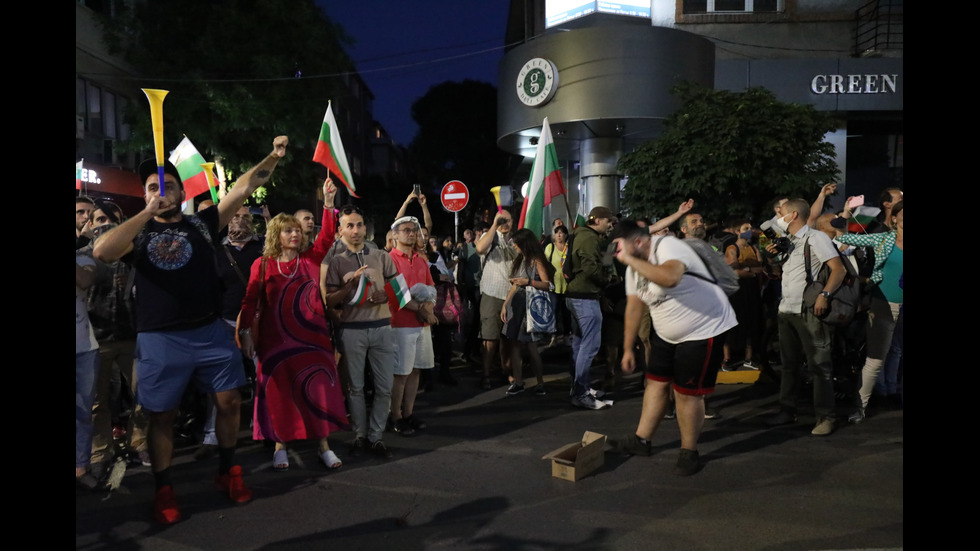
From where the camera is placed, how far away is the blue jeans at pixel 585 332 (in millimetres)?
7031

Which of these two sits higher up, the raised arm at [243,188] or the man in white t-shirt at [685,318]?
the raised arm at [243,188]

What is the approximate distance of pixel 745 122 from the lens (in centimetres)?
1210

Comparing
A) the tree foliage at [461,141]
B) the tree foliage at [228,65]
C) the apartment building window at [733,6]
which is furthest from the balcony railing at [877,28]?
the tree foliage at [461,141]

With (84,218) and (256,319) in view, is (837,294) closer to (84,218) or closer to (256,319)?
(256,319)

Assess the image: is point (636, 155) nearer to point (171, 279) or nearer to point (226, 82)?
point (171, 279)

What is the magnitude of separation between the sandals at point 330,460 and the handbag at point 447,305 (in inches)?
126

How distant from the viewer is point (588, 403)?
7.10m

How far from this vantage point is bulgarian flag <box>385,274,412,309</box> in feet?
18.4

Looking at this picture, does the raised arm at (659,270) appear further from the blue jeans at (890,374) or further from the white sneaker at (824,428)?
the blue jeans at (890,374)

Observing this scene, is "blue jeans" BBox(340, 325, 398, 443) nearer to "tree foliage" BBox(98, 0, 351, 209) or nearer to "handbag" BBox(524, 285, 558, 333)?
"handbag" BBox(524, 285, 558, 333)

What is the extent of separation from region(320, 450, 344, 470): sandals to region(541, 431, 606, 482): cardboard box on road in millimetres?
1552

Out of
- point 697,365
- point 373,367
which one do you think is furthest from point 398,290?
point 697,365
